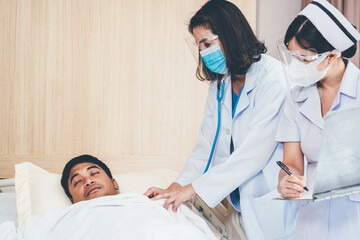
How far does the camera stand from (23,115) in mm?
2395

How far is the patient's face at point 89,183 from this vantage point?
6.58ft

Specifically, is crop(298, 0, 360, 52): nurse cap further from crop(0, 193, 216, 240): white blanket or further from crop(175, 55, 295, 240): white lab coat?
crop(0, 193, 216, 240): white blanket

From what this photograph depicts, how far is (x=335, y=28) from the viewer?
1.14 meters

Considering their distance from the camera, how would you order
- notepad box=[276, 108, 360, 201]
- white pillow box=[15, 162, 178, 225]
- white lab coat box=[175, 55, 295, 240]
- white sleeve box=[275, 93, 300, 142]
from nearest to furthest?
notepad box=[276, 108, 360, 201], white sleeve box=[275, 93, 300, 142], white lab coat box=[175, 55, 295, 240], white pillow box=[15, 162, 178, 225]

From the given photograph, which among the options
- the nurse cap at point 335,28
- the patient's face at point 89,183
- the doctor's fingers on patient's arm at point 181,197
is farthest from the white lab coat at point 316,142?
the patient's face at point 89,183

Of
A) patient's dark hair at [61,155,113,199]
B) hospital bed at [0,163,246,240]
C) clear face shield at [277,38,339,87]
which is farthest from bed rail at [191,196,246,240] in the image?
clear face shield at [277,38,339,87]

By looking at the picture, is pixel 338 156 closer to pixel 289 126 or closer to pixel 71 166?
pixel 289 126

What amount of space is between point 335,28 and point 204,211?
46.0 inches

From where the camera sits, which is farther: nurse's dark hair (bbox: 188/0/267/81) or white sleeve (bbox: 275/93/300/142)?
nurse's dark hair (bbox: 188/0/267/81)

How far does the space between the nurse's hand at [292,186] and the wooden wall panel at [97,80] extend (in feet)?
4.45

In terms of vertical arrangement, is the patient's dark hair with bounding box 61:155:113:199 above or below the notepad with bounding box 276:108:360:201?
below

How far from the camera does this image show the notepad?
0.94 m

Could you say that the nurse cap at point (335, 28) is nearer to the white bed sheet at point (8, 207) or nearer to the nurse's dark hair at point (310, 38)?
the nurse's dark hair at point (310, 38)

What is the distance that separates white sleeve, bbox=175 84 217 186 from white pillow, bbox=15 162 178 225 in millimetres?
396
